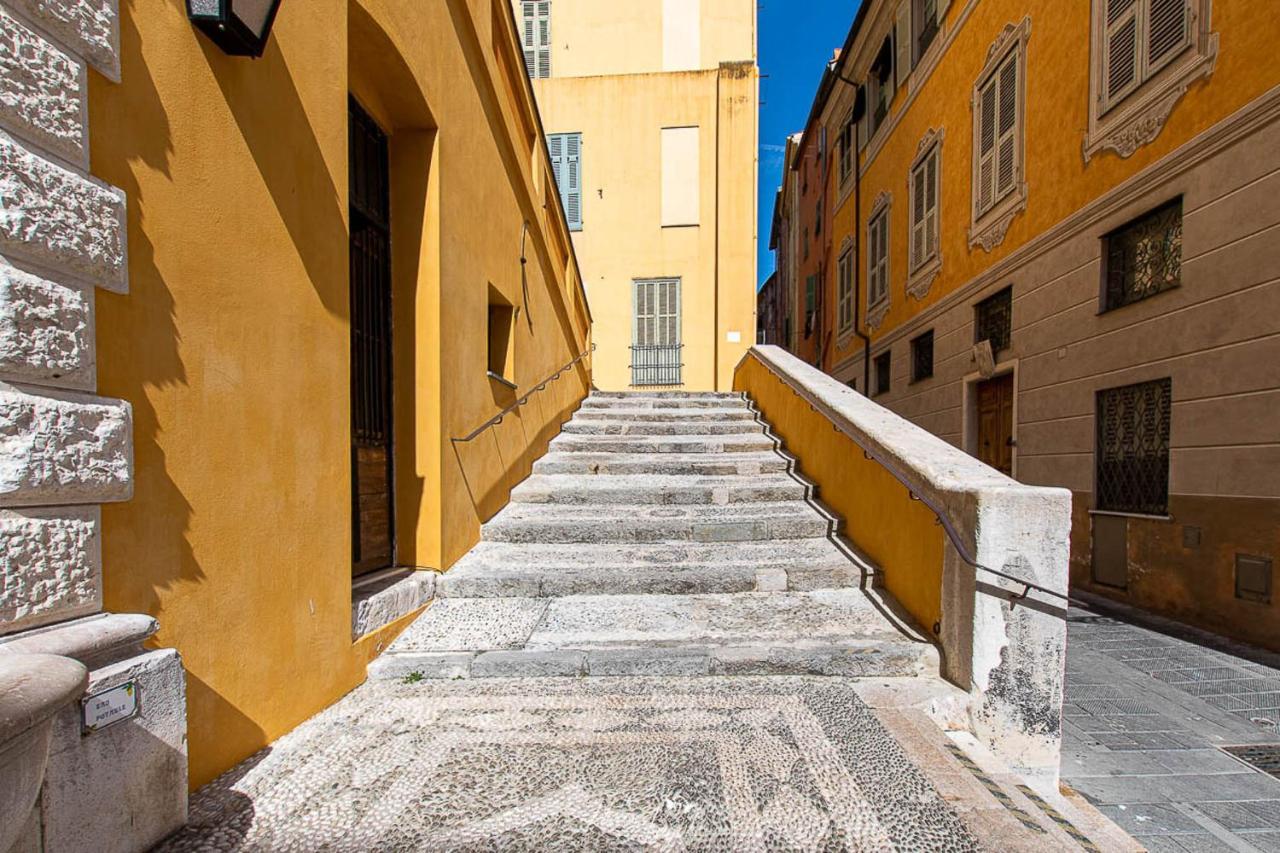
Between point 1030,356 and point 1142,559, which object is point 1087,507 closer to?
point 1142,559

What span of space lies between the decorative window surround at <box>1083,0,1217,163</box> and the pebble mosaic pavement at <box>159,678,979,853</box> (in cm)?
640

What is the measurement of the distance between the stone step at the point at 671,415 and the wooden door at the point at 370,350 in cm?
353

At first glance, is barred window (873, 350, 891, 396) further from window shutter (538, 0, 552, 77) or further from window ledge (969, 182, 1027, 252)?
window shutter (538, 0, 552, 77)

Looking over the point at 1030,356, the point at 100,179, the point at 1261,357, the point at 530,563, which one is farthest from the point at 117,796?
the point at 1030,356

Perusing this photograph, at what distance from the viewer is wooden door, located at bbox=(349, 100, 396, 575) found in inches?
122

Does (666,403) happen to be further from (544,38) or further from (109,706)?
(544,38)

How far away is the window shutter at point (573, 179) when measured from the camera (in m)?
12.0

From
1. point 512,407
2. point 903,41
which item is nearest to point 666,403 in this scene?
point 512,407

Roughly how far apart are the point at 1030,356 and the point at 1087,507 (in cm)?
205

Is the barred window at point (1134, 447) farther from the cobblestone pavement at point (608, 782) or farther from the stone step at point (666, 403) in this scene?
the cobblestone pavement at point (608, 782)

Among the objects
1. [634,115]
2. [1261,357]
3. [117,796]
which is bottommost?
[117,796]

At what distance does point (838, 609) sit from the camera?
3180mm

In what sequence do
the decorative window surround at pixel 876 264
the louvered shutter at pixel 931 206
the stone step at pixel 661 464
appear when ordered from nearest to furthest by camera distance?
the stone step at pixel 661 464, the louvered shutter at pixel 931 206, the decorative window surround at pixel 876 264

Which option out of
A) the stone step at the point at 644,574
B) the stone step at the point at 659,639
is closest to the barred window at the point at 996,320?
the stone step at the point at 644,574
